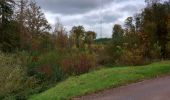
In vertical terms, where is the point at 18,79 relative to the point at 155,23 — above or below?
below

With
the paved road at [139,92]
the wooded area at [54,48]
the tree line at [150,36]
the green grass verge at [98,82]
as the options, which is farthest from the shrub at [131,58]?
the paved road at [139,92]

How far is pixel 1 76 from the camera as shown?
2462 cm

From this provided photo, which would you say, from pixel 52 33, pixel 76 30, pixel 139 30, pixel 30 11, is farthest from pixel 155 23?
pixel 76 30

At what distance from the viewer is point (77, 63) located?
31.1m

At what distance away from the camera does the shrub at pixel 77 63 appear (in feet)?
101

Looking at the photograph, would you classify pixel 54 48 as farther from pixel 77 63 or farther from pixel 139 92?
pixel 139 92

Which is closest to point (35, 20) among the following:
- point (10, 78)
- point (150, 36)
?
point (150, 36)

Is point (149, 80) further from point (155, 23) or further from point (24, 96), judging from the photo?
point (155, 23)

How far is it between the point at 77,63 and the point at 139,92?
12625mm

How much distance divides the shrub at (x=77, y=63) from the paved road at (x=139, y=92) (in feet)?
32.6

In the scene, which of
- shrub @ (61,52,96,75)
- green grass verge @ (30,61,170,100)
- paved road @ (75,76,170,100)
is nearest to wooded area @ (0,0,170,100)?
shrub @ (61,52,96,75)

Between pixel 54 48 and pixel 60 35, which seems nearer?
pixel 54 48

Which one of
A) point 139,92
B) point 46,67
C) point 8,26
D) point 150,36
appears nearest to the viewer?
point 139,92

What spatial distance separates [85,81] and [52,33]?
29.9 metres
